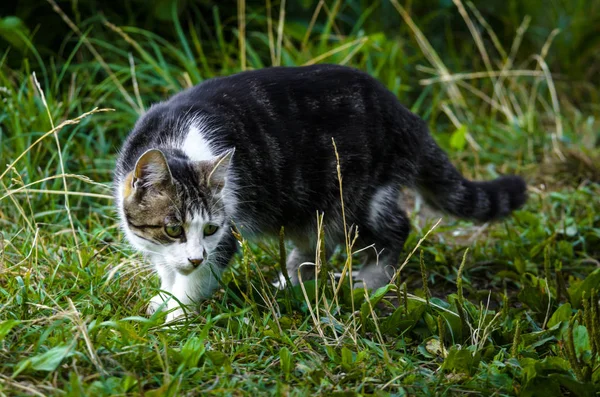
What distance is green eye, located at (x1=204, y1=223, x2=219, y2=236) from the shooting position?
304cm

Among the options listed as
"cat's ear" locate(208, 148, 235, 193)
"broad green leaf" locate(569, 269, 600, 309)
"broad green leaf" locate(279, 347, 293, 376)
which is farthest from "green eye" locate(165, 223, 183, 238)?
"broad green leaf" locate(569, 269, 600, 309)

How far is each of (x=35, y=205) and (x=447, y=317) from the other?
84.4 inches

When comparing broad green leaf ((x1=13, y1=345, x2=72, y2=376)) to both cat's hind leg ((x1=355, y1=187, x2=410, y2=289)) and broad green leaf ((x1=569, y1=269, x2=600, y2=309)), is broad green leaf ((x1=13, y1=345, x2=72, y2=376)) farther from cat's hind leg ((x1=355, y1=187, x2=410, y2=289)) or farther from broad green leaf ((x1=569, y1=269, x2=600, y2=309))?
broad green leaf ((x1=569, y1=269, x2=600, y2=309))

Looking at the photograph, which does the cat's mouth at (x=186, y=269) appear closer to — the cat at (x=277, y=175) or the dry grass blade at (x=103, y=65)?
the cat at (x=277, y=175)

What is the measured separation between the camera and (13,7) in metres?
5.00

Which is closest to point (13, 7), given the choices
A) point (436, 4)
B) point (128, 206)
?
point (128, 206)

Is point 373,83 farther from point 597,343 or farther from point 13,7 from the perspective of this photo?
point 13,7

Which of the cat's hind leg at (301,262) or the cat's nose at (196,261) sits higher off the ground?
the cat's nose at (196,261)

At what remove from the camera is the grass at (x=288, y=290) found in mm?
2514

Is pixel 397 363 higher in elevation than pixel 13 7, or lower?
lower

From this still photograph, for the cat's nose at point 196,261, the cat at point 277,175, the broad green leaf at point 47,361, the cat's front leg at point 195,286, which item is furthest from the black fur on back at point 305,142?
the broad green leaf at point 47,361

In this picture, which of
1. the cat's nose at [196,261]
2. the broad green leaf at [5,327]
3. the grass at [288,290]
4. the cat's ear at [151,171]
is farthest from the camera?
the cat's nose at [196,261]

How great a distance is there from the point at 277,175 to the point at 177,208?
0.62 metres

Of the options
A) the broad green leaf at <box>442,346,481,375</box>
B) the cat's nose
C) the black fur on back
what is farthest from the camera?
the black fur on back
